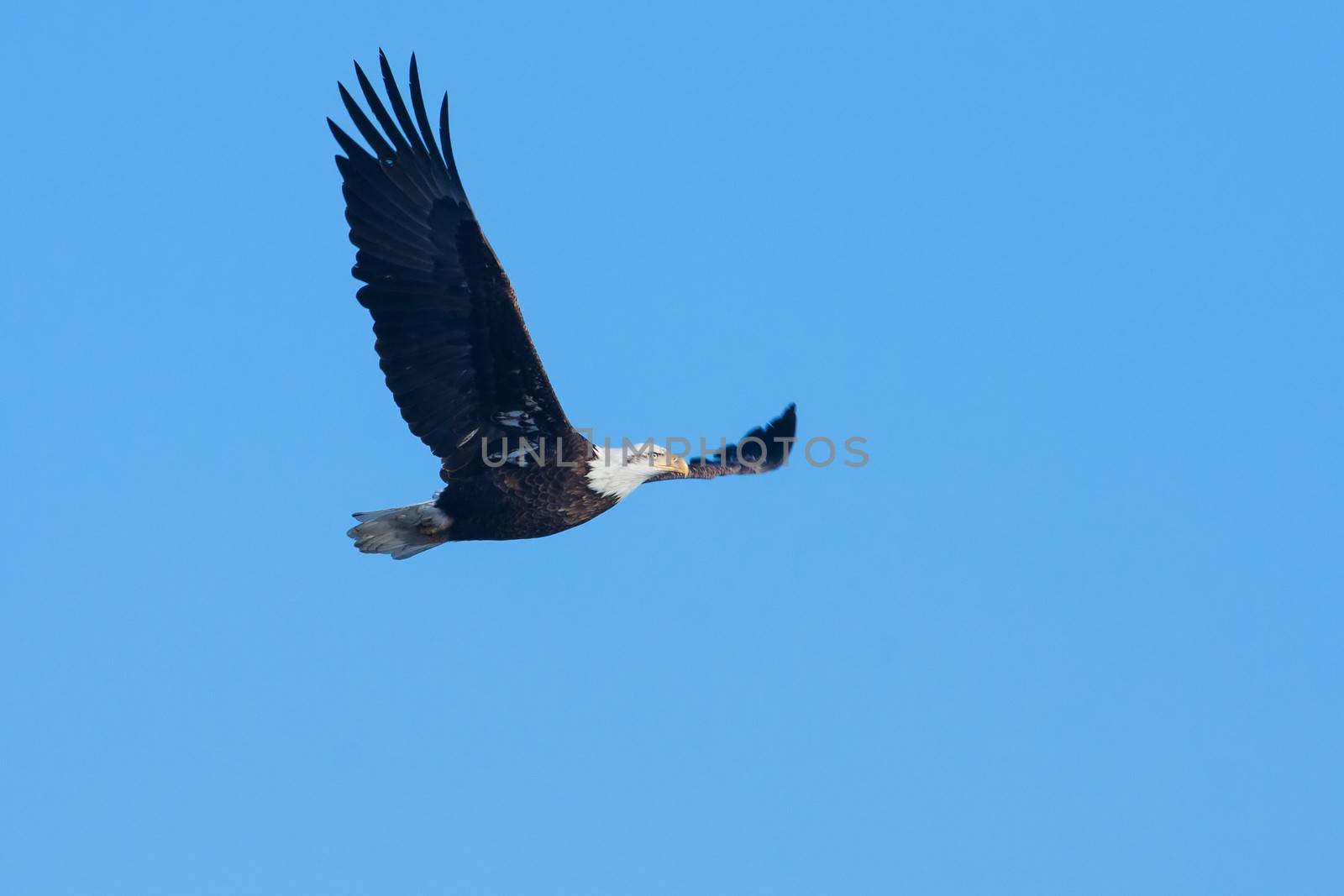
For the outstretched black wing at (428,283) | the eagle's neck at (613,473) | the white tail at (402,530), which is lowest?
the white tail at (402,530)

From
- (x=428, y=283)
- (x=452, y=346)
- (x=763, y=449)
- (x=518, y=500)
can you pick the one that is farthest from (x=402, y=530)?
(x=763, y=449)

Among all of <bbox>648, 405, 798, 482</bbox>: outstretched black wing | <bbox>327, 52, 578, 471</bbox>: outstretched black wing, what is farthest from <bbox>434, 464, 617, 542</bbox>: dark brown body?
<bbox>648, 405, 798, 482</bbox>: outstretched black wing

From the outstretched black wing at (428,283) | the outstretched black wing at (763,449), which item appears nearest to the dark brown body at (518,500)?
the outstretched black wing at (428,283)

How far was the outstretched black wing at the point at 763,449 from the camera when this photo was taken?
12.1 metres

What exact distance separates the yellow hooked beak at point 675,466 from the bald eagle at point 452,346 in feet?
1.74

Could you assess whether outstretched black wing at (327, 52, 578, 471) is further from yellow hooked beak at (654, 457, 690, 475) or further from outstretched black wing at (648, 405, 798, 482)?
outstretched black wing at (648, 405, 798, 482)

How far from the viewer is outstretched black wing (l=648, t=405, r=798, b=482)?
12.1 m

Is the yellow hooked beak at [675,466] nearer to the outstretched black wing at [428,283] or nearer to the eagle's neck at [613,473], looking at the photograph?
the eagle's neck at [613,473]

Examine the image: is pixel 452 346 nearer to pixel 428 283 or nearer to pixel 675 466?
pixel 428 283

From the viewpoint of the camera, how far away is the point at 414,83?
942 centimetres

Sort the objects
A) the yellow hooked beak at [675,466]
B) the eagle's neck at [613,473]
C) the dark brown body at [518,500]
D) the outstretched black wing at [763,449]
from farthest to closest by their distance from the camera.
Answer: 1. the outstretched black wing at [763,449]
2. the yellow hooked beak at [675,466]
3. the eagle's neck at [613,473]
4. the dark brown body at [518,500]

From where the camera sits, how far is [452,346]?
9539 millimetres

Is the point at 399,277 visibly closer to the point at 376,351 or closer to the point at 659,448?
the point at 376,351

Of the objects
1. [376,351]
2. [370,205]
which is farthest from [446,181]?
[376,351]
